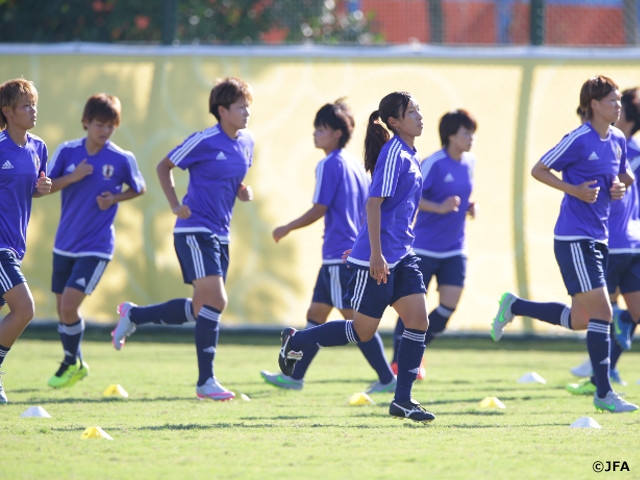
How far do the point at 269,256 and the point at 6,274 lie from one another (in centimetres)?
576

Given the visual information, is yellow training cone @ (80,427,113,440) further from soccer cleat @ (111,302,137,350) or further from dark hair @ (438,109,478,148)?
dark hair @ (438,109,478,148)

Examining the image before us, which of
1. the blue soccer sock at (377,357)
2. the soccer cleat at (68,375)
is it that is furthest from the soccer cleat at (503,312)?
the soccer cleat at (68,375)

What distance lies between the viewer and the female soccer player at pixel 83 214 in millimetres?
8438

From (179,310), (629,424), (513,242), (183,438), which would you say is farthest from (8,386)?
(513,242)

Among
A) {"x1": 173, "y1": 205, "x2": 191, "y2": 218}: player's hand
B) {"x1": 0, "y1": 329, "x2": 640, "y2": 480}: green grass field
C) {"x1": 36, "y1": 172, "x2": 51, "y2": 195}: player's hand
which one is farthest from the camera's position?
{"x1": 173, "y1": 205, "x2": 191, "y2": 218}: player's hand

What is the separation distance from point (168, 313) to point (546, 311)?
110 inches

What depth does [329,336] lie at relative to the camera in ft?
22.4

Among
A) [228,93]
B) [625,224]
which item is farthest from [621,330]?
[228,93]

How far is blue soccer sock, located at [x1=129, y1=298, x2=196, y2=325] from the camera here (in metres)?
8.15

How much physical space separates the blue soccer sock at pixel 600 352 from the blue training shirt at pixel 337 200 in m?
1.95

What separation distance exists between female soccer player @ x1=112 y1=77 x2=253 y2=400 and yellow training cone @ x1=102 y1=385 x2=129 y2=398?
1.94ft

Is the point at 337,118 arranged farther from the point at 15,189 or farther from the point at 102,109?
the point at 15,189

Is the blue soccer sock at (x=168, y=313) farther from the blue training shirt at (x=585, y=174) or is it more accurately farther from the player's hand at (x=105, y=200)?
the blue training shirt at (x=585, y=174)

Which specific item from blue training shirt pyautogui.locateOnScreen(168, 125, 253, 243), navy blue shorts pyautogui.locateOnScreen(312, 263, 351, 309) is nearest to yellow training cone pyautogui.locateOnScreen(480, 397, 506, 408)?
navy blue shorts pyautogui.locateOnScreen(312, 263, 351, 309)
